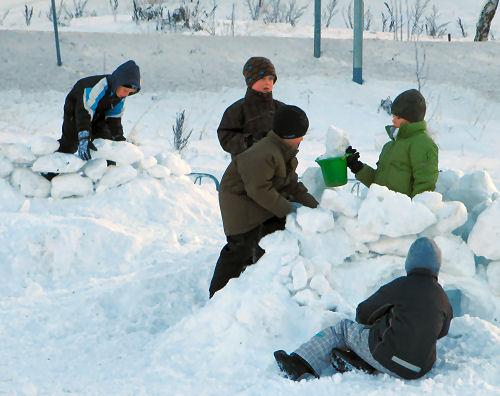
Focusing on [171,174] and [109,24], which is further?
[109,24]

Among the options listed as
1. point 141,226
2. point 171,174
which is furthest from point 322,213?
point 171,174

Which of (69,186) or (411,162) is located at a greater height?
(411,162)

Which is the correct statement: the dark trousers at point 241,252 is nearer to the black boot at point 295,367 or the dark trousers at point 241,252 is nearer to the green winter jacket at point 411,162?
the green winter jacket at point 411,162

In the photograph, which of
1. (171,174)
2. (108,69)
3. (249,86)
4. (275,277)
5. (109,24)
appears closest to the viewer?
(275,277)

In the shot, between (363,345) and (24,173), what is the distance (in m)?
4.05

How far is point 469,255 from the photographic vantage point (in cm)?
445

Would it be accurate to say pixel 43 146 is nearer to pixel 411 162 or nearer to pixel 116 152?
pixel 116 152

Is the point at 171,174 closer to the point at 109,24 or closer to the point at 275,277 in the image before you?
the point at 275,277

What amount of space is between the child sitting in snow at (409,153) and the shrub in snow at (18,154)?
317 centimetres

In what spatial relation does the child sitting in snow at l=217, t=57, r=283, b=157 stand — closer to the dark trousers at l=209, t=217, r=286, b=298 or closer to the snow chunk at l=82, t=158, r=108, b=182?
the dark trousers at l=209, t=217, r=286, b=298

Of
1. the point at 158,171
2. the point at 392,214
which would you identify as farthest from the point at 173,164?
the point at 392,214

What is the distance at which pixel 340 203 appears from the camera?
176 inches

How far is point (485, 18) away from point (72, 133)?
12.1 meters

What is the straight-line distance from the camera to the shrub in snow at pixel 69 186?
6777 millimetres
